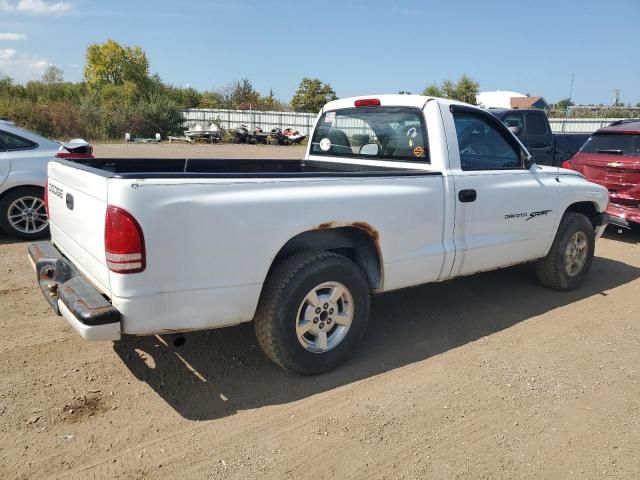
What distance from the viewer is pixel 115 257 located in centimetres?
264

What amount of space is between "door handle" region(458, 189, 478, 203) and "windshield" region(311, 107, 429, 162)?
40cm

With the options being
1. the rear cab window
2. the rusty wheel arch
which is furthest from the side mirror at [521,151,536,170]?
the rear cab window

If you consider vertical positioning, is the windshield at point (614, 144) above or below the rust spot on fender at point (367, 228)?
above

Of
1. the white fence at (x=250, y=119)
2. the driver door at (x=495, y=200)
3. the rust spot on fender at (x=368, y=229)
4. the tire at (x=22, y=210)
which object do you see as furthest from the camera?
the white fence at (x=250, y=119)

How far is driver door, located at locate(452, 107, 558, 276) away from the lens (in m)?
4.14

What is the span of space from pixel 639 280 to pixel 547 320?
216 centimetres

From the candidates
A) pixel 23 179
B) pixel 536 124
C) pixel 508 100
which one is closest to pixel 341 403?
pixel 23 179

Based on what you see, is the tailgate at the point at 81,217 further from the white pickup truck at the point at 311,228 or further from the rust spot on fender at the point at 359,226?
the rust spot on fender at the point at 359,226

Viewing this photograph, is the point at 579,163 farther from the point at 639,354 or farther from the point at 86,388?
the point at 86,388

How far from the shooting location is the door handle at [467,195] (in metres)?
4.03

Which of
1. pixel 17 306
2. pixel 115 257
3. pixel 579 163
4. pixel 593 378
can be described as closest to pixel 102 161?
pixel 17 306

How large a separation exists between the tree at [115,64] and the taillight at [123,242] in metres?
55.1

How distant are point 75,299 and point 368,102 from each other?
3005 millimetres

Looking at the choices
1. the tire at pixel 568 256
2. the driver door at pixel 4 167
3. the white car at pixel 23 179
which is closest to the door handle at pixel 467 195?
the tire at pixel 568 256
